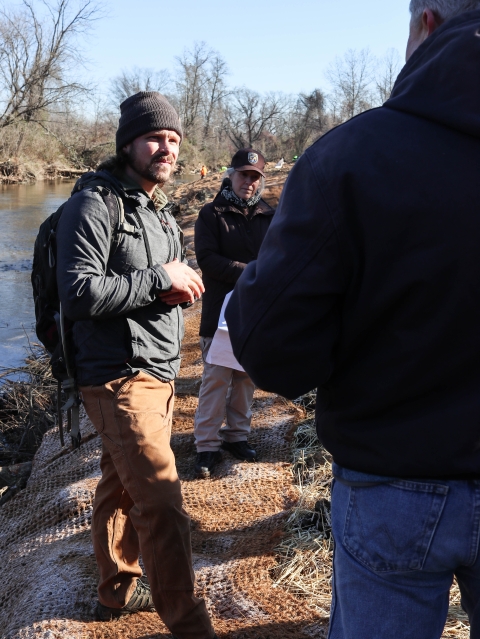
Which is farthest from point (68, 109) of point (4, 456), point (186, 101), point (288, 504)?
point (186, 101)

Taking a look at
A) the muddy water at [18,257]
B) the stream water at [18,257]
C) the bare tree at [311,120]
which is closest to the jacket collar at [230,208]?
the stream water at [18,257]

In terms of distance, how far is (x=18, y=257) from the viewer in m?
17.3

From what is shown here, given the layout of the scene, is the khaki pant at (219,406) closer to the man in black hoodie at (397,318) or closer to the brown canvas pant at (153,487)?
the brown canvas pant at (153,487)

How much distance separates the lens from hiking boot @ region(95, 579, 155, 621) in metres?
2.97

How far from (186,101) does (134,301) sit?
74184mm

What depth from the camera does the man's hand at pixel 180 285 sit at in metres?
2.78

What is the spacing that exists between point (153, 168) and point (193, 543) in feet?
6.84

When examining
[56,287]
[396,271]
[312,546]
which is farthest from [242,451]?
[396,271]

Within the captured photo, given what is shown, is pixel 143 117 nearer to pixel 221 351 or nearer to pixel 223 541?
pixel 221 351

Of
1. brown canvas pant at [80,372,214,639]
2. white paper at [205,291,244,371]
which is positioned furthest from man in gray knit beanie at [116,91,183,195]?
white paper at [205,291,244,371]

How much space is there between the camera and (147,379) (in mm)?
2750

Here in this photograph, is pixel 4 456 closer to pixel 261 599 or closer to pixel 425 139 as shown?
pixel 261 599

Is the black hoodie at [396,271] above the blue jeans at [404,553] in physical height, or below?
above

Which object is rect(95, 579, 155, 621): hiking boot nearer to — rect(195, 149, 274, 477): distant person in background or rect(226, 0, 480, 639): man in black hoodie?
rect(195, 149, 274, 477): distant person in background
